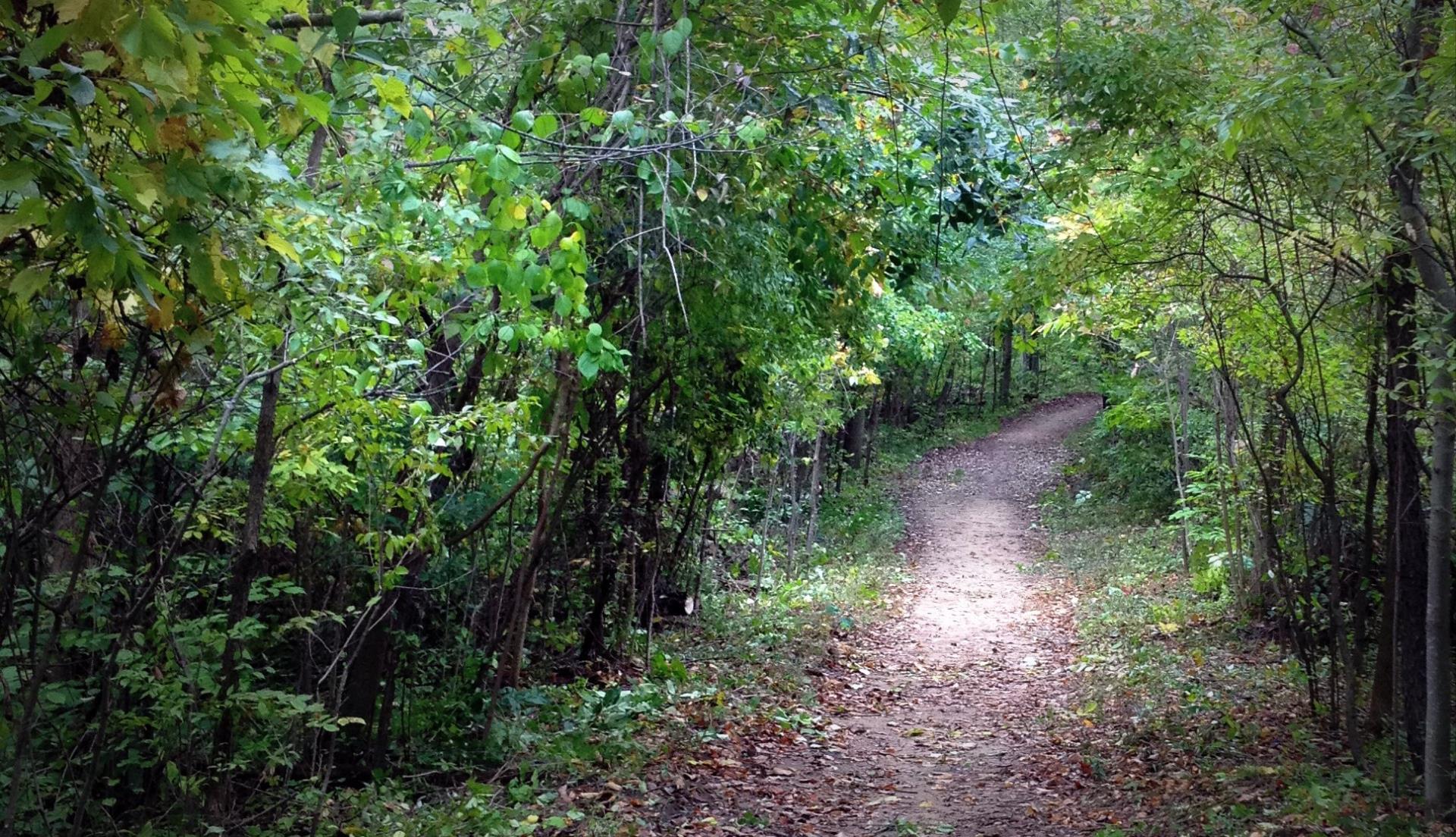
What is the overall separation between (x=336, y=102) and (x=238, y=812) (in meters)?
3.39

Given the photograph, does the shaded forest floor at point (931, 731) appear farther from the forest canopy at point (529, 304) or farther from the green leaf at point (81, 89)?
the green leaf at point (81, 89)

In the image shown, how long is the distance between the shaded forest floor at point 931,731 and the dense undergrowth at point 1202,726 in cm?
2

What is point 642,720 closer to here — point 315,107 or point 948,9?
point 315,107

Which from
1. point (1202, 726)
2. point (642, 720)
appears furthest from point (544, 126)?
point (1202, 726)

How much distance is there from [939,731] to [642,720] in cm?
284

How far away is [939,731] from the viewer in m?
9.16

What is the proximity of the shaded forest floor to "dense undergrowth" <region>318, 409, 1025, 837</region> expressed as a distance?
0.02 meters

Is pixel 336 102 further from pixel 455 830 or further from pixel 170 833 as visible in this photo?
pixel 455 830

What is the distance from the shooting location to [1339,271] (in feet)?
21.4

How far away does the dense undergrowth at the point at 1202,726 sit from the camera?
6016mm

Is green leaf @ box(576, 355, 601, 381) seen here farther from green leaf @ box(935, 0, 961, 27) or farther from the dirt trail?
the dirt trail

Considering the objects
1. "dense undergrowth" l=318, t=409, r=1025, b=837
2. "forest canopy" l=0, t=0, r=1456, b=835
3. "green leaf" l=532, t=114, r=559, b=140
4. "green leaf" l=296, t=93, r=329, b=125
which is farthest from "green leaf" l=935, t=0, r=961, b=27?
"dense undergrowth" l=318, t=409, r=1025, b=837

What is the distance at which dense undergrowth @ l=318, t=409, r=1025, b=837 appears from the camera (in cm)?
577

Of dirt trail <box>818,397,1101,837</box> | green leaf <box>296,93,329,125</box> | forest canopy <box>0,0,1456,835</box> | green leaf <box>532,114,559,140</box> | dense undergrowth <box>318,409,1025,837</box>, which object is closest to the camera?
green leaf <box>296,93,329,125</box>
